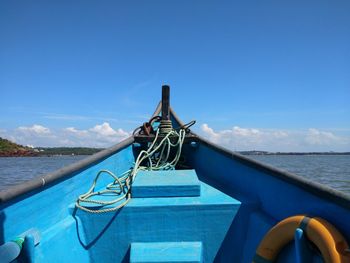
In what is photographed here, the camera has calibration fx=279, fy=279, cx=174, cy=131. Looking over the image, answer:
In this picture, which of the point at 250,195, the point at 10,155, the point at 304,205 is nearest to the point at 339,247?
the point at 304,205

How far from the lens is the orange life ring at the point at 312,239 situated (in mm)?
1307

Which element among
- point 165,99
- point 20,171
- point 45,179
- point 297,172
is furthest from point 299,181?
point 20,171

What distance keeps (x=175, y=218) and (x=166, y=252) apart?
10.9 inches

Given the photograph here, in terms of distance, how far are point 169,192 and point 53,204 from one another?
3.26 feet

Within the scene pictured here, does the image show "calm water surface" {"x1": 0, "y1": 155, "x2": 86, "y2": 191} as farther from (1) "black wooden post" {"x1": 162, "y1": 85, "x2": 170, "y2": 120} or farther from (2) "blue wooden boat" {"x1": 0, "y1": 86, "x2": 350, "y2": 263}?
(1) "black wooden post" {"x1": 162, "y1": 85, "x2": 170, "y2": 120}

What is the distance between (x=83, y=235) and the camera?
88.4 inches

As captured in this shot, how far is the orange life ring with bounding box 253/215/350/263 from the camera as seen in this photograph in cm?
131

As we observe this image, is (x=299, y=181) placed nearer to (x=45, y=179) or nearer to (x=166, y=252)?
(x=166, y=252)

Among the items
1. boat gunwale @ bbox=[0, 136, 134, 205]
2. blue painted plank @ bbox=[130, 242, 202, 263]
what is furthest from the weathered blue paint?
boat gunwale @ bbox=[0, 136, 134, 205]

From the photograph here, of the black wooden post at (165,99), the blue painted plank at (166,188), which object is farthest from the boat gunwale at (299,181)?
the black wooden post at (165,99)

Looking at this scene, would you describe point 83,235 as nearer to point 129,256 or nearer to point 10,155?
point 129,256

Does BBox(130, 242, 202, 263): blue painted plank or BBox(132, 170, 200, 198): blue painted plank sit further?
BBox(132, 170, 200, 198): blue painted plank

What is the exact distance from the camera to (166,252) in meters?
2.16

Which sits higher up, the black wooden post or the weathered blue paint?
the black wooden post
